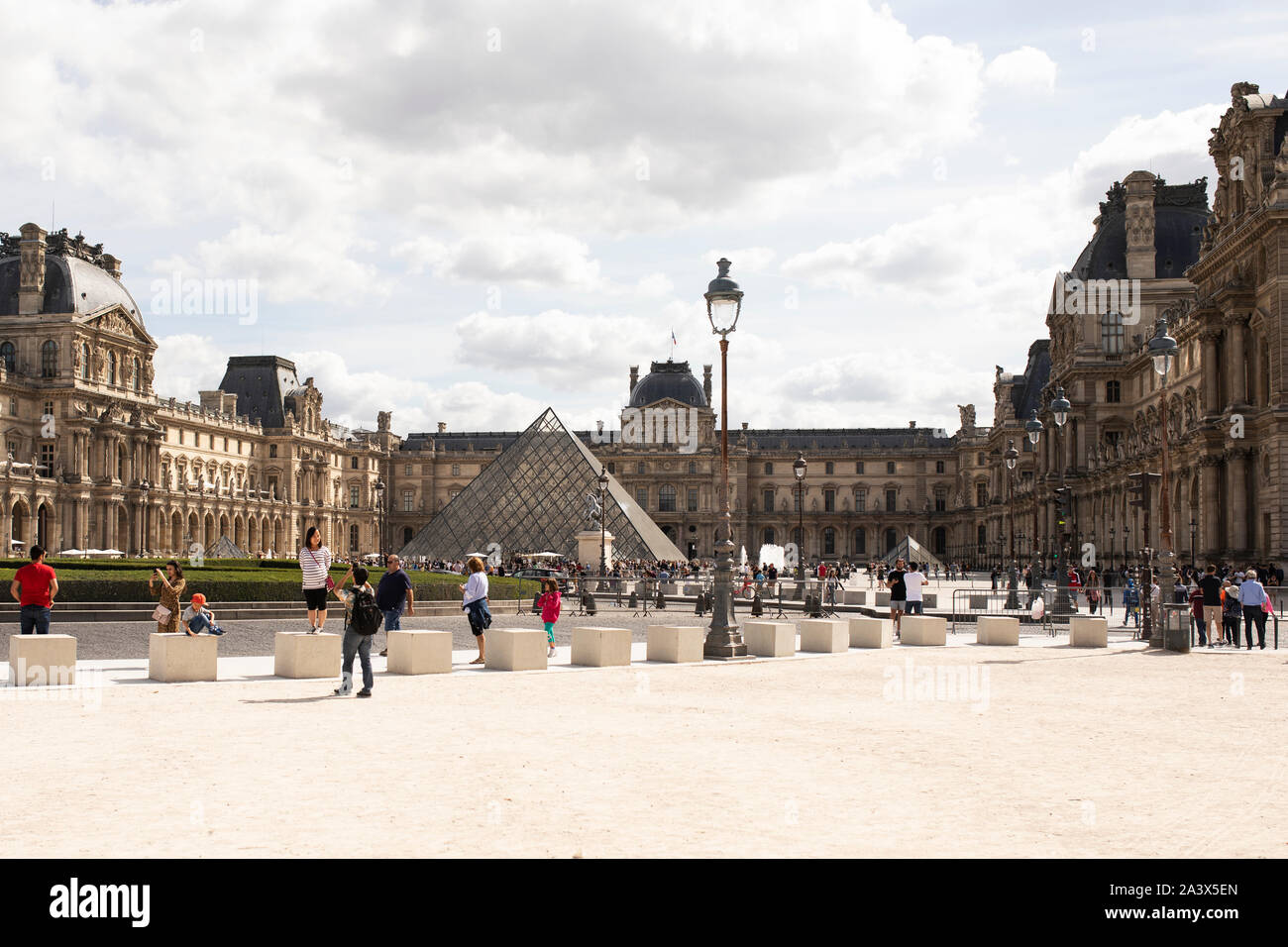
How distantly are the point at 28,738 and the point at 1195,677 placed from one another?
11144mm

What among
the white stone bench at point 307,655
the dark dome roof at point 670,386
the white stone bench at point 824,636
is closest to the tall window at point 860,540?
the dark dome roof at point 670,386

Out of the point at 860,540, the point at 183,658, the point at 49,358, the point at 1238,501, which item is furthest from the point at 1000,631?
the point at 860,540

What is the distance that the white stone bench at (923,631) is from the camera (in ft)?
59.7

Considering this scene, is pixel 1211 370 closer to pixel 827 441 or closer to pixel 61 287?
pixel 61 287

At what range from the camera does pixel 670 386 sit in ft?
324

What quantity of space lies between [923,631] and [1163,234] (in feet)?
133

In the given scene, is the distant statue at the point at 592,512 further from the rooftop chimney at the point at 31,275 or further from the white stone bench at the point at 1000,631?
the rooftop chimney at the point at 31,275

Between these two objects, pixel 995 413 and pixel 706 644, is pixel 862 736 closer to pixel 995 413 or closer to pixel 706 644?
pixel 706 644

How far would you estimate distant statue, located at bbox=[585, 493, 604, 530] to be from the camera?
4438 centimetres

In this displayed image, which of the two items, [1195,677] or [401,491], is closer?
[1195,677]

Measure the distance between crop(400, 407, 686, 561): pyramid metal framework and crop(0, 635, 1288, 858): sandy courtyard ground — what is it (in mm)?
34530

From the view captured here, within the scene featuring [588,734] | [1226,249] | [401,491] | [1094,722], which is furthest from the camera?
[401,491]
